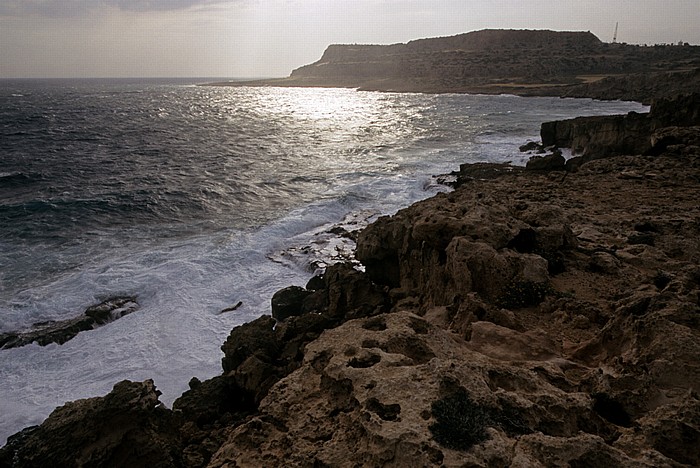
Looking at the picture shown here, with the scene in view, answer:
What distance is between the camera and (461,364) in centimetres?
557

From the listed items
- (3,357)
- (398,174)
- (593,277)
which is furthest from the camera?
(398,174)

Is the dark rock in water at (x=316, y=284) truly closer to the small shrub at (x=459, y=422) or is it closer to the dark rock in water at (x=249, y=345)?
the dark rock in water at (x=249, y=345)

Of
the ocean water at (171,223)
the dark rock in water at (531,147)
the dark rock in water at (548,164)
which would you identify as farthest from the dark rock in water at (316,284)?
the dark rock in water at (531,147)

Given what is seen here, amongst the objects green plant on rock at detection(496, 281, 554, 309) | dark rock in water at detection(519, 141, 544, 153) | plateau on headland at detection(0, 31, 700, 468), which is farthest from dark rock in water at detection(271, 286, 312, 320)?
dark rock in water at detection(519, 141, 544, 153)

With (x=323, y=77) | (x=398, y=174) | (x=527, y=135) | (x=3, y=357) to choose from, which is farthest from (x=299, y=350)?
(x=323, y=77)

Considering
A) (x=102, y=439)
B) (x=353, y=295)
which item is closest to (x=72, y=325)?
(x=102, y=439)

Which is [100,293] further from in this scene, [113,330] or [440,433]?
[440,433]

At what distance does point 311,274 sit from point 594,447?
→ 12.2 meters

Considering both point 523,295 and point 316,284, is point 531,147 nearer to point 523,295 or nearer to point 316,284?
point 316,284

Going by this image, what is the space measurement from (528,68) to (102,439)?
413ft

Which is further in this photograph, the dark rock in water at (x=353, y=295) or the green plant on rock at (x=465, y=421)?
the dark rock in water at (x=353, y=295)

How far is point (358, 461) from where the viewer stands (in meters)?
4.66

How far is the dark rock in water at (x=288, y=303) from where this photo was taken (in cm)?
1281

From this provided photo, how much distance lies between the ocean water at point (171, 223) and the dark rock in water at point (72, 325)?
0.83ft
